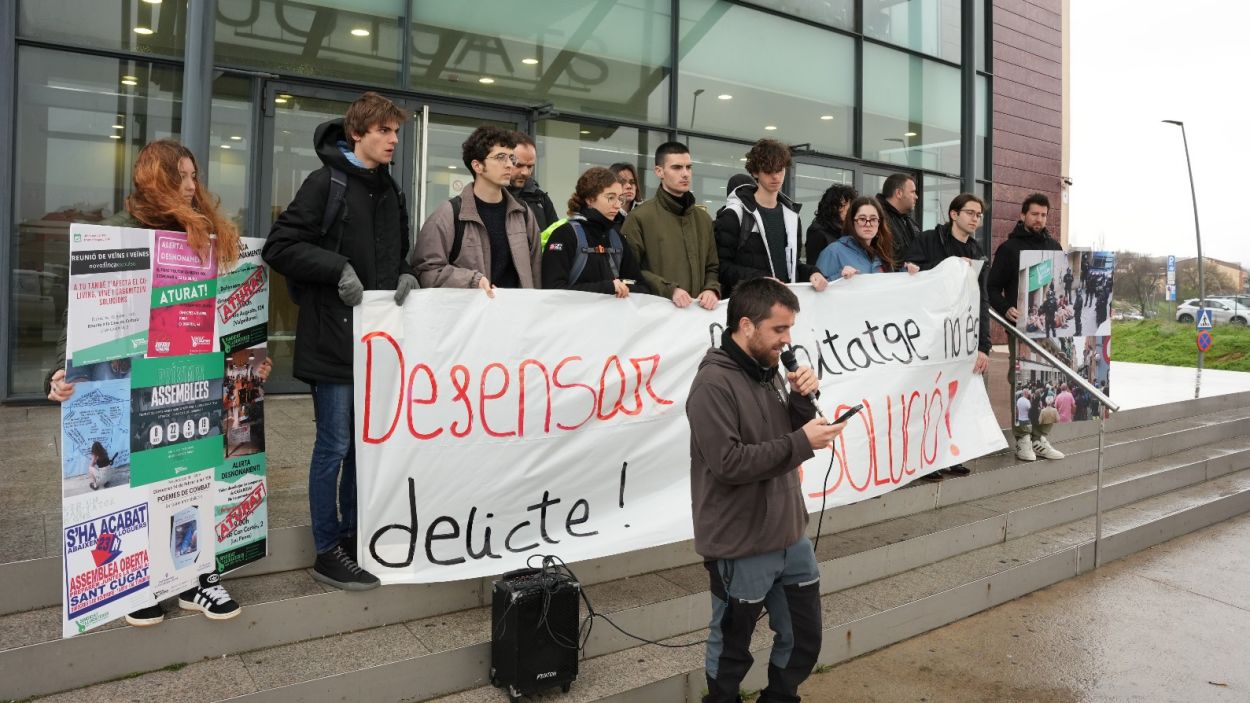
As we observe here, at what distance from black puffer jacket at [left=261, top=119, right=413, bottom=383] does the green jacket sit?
Result: 56.6 inches

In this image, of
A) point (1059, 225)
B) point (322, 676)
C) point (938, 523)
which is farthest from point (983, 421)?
point (1059, 225)

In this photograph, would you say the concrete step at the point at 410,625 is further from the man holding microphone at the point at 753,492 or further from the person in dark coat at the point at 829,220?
the person in dark coat at the point at 829,220

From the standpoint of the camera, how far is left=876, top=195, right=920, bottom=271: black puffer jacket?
5867 mm

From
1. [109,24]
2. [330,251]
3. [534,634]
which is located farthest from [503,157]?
[109,24]

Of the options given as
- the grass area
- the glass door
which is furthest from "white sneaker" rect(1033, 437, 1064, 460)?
the grass area

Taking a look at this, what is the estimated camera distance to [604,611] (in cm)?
379

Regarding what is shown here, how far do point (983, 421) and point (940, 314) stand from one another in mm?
770


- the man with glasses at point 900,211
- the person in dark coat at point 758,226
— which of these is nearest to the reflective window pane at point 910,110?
the man with glasses at point 900,211

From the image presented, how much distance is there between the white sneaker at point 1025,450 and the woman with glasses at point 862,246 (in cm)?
208

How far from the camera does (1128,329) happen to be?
29469 millimetres

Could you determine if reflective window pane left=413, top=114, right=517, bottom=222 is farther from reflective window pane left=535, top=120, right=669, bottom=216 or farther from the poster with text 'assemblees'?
the poster with text 'assemblees'

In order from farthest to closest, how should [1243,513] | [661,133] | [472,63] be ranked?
[661,133]
[472,63]
[1243,513]

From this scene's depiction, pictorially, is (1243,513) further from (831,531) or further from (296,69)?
(296,69)

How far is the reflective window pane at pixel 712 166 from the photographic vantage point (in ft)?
32.0
